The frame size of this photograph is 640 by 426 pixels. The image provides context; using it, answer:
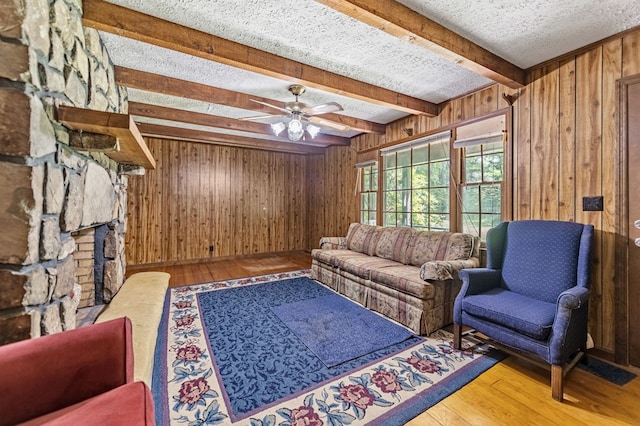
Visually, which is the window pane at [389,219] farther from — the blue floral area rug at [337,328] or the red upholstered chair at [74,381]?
the red upholstered chair at [74,381]

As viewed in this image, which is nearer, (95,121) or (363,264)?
(95,121)

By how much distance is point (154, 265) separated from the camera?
16.9 ft

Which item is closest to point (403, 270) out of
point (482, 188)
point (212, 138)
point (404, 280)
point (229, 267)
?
point (404, 280)

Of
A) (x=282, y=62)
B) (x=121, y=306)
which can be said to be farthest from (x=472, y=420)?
(x=282, y=62)

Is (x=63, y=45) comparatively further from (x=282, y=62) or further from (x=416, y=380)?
(x=416, y=380)

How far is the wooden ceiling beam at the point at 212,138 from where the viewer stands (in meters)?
4.51

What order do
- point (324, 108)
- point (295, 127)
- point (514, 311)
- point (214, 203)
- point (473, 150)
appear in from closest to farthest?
point (514, 311)
point (324, 108)
point (295, 127)
point (473, 150)
point (214, 203)

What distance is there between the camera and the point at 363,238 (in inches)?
165

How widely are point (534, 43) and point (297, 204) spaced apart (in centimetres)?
523

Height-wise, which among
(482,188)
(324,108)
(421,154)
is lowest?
(482,188)

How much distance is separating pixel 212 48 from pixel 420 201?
125 inches

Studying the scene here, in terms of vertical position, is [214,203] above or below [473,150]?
below

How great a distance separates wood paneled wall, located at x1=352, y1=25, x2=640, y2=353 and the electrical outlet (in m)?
0.03

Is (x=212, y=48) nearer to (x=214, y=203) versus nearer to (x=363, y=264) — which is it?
(x=363, y=264)
